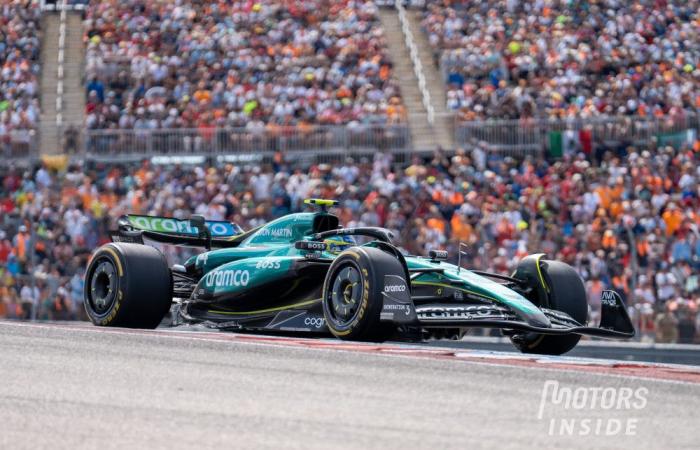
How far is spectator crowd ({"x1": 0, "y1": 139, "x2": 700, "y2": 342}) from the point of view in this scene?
18250 mm

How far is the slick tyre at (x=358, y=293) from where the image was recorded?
10406 millimetres

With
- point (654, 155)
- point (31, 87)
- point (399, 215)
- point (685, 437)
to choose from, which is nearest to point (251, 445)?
point (685, 437)

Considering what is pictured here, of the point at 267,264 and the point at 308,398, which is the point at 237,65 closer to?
the point at 267,264

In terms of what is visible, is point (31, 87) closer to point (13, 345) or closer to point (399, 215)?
point (399, 215)

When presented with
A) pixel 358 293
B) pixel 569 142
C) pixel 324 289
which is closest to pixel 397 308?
pixel 358 293

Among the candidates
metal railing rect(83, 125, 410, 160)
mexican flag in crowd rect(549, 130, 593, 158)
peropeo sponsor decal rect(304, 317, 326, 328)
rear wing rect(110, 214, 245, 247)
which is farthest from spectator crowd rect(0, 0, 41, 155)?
peropeo sponsor decal rect(304, 317, 326, 328)

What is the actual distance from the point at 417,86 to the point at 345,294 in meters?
17.3

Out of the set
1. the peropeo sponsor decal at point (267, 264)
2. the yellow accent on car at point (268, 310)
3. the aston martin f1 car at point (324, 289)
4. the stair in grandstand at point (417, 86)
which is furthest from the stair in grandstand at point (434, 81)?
the peropeo sponsor decal at point (267, 264)

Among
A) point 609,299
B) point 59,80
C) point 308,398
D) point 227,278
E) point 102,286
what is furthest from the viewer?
point 59,80

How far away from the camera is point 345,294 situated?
1084cm

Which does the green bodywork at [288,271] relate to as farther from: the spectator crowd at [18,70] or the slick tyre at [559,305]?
the spectator crowd at [18,70]

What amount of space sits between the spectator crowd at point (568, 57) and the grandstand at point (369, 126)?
0.16 ft

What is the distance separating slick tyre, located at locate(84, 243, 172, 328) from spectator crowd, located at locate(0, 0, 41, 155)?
1320 centimetres

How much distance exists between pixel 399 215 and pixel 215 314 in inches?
365
